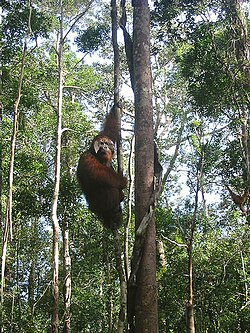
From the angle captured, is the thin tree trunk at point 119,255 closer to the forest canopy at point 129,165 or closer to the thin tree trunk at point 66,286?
the forest canopy at point 129,165

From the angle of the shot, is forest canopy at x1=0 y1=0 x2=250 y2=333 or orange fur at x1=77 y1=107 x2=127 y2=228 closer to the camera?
orange fur at x1=77 y1=107 x2=127 y2=228

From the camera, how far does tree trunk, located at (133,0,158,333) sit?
213 cm

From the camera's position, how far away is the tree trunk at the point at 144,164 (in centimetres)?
213

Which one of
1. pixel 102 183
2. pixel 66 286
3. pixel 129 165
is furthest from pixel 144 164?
pixel 66 286

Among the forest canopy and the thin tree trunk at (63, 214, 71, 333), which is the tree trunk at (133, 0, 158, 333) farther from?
the thin tree trunk at (63, 214, 71, 333)

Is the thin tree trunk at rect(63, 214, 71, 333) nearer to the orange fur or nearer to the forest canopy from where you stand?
the forest canopy

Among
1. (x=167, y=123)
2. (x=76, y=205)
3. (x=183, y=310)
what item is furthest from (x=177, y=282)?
(x=167, y=123)

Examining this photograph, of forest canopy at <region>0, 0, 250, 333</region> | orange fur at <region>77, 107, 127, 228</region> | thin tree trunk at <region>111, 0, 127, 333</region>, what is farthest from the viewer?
forest canopy at <region>0, 0, 250, 333</region>

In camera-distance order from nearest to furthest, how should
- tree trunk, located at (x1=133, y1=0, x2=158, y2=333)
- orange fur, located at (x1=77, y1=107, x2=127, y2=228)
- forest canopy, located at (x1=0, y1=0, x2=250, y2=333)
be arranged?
tree trunk, located at (x1=133, y1=0, x2=158, y2=333) < orange fur, located at (x1=77, y1=107, x2=127, y2=228) < forest canopy, located at (x1=0, y1=0, x2=250, y2=333)

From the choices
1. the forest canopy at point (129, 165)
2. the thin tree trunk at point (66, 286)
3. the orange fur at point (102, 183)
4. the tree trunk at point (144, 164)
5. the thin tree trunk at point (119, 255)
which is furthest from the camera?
the thin tree trunk at point (66, 286)

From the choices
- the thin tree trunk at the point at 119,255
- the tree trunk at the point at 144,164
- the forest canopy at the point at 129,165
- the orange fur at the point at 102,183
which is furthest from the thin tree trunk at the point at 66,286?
the tree trunk at the point at 144,164

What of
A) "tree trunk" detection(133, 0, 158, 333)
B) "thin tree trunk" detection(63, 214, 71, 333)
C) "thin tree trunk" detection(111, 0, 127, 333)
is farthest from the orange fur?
"thin tree trunk" detection(63, 214, 71, 333)

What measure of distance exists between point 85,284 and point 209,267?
406cm

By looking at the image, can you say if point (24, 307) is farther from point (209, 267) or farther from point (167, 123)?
point (167, 123)
